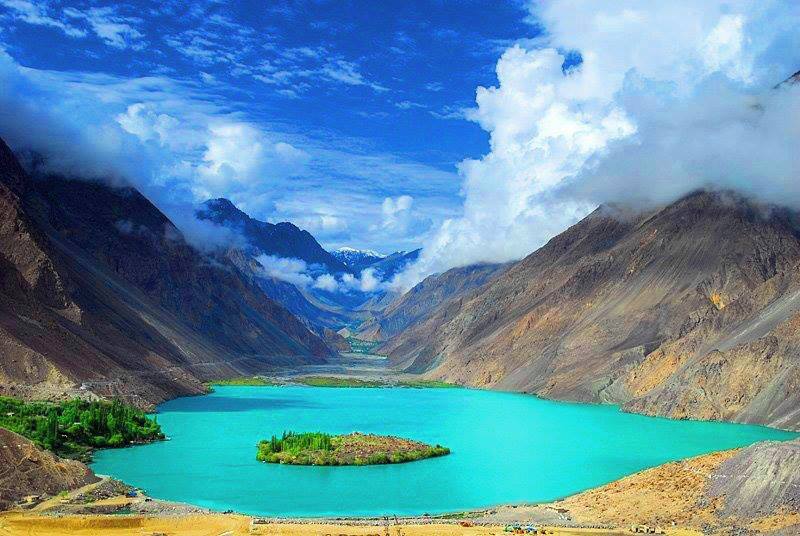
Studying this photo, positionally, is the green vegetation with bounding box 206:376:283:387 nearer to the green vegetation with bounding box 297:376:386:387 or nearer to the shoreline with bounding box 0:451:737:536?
the green vegetation with bounding box 297:376:386:387

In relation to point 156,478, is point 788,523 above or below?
below

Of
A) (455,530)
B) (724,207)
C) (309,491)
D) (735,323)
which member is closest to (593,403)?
(735,323)

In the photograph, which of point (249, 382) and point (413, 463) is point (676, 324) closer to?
point (249, 382)

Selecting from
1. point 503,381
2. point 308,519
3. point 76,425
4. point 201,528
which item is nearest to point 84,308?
point 76,425

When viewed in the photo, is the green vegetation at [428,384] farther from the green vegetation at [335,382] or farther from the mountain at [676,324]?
the green vegetation at [335,382]

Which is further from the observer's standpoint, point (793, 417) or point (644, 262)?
point (644, 262)

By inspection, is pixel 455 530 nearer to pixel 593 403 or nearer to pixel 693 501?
pixel 693 501

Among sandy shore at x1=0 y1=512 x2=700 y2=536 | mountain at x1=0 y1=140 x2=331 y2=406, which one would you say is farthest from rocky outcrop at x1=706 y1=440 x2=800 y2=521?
mountain at x1=0 y1=140 x2=331 y2=406
